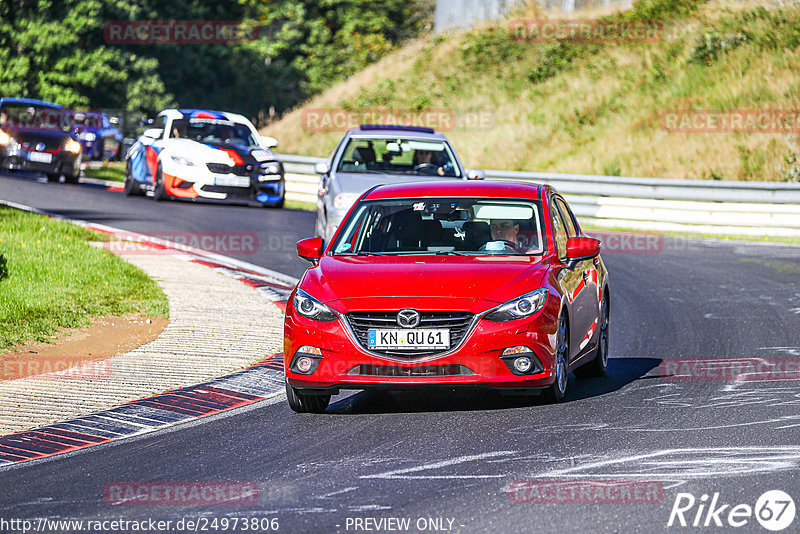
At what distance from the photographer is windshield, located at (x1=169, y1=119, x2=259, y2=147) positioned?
23281 mm

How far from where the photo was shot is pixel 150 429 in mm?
8570

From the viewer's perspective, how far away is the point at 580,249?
31.4 ft

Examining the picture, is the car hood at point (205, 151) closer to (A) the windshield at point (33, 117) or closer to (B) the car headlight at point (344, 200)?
(A) the windshield at point (33, 117)

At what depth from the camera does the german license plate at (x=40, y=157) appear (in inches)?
1089

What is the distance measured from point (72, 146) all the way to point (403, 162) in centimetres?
1210

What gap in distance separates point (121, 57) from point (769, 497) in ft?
166

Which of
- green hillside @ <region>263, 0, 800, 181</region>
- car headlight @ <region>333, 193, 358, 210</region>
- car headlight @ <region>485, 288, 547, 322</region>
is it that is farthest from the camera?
green hillside @ <region>263, 0, 800, 181</region>

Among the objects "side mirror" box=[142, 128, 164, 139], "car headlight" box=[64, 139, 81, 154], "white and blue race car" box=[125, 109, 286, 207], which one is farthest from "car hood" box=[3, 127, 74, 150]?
"side mirror" box=[142, 128, 164, 139]

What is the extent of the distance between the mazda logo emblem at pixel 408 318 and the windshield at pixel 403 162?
367 inches

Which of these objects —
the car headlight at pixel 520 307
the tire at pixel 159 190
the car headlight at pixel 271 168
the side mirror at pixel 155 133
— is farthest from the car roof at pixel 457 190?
the tire at pixel 159 190

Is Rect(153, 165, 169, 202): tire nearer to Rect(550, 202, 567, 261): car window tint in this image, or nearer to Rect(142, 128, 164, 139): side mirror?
Rect(142, 128, 164, 139): side mirror

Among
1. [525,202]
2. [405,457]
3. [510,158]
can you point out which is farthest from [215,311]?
[510,158]

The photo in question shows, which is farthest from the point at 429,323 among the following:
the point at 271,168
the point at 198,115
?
the point at 198,115

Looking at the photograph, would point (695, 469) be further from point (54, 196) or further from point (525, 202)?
point (54, 196)
